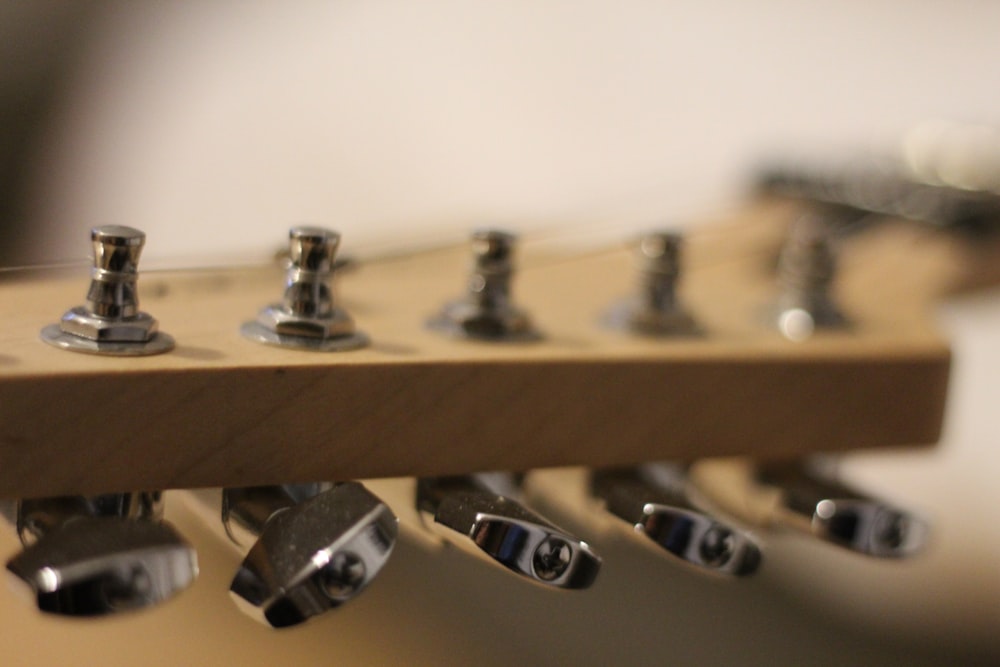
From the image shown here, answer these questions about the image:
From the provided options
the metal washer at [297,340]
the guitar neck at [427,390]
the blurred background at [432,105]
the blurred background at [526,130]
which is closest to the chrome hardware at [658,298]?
the guitar neck at [427,390]

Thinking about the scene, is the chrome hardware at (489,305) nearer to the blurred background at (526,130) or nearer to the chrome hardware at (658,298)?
the chrome hardware at (658,298)

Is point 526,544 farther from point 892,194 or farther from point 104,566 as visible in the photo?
point 892,194

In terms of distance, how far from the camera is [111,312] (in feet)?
1.00

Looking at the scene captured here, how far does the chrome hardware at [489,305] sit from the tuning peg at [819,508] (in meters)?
0.11

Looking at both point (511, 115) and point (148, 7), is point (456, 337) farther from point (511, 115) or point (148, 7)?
point (148, 7)

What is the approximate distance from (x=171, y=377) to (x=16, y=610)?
56 cm

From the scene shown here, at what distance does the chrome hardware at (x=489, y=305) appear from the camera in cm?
37

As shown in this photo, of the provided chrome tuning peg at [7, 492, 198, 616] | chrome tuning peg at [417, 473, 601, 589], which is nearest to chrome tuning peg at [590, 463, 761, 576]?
chrome tuning peg at [417, 473, 601, 589]

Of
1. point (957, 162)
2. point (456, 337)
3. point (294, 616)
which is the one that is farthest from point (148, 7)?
point (294, 616)

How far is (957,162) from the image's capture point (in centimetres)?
72

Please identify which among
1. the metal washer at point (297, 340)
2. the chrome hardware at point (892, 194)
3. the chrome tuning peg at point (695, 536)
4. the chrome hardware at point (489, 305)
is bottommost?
the chrome tuning peg at point (695, 536)

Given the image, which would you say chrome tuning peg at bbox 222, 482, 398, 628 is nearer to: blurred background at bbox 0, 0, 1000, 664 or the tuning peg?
the tuning peg

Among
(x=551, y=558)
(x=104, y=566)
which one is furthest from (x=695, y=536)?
(x=104, y=566)

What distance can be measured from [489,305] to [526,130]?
2.84ft
